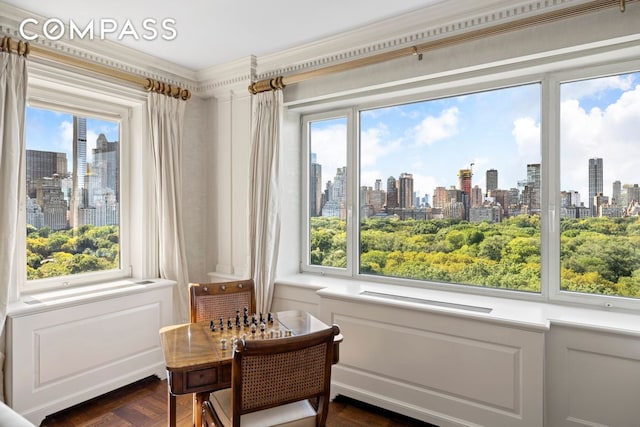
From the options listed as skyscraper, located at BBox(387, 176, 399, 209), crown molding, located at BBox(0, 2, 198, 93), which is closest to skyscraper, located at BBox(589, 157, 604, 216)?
skyscraper, located at BBox(387, 176, 399, 209)

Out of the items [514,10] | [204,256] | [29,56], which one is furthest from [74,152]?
[514,10]

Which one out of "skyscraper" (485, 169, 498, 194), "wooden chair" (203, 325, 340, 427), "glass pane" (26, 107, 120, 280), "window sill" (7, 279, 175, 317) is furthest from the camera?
"glass pane" (26, 107, 120, 280)

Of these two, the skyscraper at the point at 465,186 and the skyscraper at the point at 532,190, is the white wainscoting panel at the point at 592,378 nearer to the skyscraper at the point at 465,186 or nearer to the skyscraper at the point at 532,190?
the skyscraper at the point at 532,190

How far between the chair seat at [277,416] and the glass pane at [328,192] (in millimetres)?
1615

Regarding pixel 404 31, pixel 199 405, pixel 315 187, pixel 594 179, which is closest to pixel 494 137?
pixel 594 179

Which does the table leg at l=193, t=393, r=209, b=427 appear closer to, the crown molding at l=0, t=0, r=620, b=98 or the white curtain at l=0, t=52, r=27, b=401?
the white curtain at l=0, t=52, r=27, b=401

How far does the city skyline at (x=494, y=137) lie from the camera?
224 cm

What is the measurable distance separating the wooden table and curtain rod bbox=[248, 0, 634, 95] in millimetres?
1817

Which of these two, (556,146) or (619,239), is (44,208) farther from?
(619,239)

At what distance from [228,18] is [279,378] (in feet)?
7.32

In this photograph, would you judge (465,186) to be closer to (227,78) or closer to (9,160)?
(227,78)

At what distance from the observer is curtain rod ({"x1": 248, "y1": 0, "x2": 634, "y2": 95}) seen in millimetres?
1969

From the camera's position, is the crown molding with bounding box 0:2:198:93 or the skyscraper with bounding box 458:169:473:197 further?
the skyscraper with bounding box 458:169:473:197

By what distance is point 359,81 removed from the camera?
112 inches
